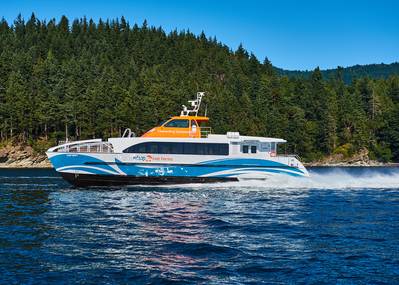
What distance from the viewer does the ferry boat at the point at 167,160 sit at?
103ft

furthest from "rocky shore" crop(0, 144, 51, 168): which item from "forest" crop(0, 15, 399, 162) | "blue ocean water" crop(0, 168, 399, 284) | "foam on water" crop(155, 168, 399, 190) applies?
"blue ocean water" crop(0, 168, 399, 284)

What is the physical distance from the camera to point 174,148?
32000 millimetres

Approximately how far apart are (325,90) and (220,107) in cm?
3845

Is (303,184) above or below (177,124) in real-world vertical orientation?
below

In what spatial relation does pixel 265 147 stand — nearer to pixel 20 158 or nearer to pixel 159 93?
pixel 20 158

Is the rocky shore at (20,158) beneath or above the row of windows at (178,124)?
beneath

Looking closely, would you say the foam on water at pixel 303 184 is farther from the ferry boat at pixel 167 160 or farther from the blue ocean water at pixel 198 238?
the blue ocean water at pixel 198 238

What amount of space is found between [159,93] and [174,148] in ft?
214

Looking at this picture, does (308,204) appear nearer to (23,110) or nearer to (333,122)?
(23,110)

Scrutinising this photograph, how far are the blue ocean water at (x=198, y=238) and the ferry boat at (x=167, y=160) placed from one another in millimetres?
3897

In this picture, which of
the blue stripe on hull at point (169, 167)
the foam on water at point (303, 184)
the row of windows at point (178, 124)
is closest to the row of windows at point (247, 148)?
the blue stripe on hull at point (169, 167)

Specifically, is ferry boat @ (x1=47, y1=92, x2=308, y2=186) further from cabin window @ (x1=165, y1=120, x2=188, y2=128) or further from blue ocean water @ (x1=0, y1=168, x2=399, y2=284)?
blue ocean water @ (x1=0, y1=168, x2=399, y2=284)

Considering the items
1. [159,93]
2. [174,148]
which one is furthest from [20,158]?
[174,148]

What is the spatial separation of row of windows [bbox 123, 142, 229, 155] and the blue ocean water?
4726 mm
